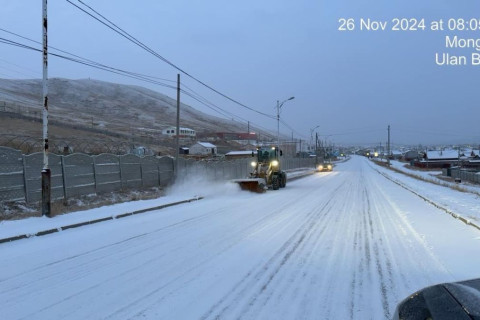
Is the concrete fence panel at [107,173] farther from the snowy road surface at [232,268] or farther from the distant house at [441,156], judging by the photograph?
the distant house at [441,156]

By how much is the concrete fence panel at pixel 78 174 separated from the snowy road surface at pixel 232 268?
268 inches

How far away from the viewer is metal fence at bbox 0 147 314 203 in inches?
640

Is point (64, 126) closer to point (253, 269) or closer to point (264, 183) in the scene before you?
point (264, 183)

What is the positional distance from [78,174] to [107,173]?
2645 mm

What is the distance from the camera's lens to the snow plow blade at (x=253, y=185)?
2644cm

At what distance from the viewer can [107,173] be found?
22859mm

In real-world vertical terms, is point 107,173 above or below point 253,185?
above

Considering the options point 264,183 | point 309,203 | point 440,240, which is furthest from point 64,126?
point 440,240

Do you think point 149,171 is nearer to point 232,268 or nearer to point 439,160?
point 232,268

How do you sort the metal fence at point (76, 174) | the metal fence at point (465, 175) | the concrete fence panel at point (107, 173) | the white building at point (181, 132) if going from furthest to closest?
the white building at point (181, 132), the metal fence at point (465, 175), the concrete fence panel at point (107, 173), the metal fence at point (76, 174)

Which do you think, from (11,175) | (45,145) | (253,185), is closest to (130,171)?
(253,185)

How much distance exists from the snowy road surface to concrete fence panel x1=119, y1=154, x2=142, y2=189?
10933 mm

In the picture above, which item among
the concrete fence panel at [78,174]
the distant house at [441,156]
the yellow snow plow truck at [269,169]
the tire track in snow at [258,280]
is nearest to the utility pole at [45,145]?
the concrete fence panel at [78,174]

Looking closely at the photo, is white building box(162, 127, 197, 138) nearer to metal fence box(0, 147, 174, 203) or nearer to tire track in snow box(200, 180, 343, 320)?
metal fence box(0, 147, 174, 203)
